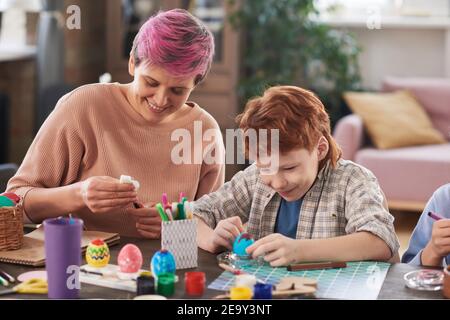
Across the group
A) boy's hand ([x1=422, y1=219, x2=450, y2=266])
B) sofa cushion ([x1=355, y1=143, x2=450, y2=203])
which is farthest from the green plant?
boy's hand ([x1=422, y1=219, x2=450, y2=266])

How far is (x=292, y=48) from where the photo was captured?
4766mm

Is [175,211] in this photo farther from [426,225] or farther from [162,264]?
[426,225]

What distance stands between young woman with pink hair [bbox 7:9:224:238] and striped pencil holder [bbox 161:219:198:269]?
0.72ft

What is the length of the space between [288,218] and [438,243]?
344mm

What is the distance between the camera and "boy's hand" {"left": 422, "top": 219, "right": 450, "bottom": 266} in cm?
153

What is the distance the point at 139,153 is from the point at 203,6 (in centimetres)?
324

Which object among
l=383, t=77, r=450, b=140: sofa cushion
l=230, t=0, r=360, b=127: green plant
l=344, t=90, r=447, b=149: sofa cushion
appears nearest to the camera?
l=344, t=90, r=447, b=149: sofa cushion

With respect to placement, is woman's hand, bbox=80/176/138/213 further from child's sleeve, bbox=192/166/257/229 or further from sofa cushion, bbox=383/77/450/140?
sofa cushion, bbox=383/77/450/140

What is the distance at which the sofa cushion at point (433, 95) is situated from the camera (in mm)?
4469

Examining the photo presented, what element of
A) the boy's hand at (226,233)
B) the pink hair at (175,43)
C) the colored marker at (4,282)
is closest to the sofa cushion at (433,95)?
the pink hair at (175,43)

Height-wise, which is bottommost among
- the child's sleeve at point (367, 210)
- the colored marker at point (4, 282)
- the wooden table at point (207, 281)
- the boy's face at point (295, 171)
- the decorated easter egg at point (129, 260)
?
the wooden table at point (207, 281)

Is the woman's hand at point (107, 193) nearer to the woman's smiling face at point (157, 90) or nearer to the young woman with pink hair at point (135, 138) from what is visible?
the young woman with pink hair at point (135, 138)
